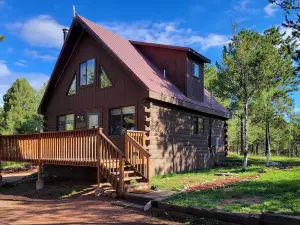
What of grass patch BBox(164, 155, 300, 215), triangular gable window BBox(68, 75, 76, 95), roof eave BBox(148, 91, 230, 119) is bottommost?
grass patch BBox(164, 155, 300, 215)

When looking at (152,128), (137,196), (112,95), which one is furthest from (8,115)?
(137,196)

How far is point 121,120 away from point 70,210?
573cm

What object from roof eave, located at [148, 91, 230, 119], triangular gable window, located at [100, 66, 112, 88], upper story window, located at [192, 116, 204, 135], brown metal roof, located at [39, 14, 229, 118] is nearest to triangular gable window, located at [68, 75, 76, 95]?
brown metal roof, located at [39, 14, 229, 118]

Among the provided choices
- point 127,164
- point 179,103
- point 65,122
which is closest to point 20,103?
point 65,122

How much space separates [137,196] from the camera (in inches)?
326

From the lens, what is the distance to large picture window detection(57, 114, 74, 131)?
50.2 feet

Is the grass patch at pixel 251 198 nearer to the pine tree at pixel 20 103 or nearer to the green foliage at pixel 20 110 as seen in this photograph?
the green foliage at pixel 20 110

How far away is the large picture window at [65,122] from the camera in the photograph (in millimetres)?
15312

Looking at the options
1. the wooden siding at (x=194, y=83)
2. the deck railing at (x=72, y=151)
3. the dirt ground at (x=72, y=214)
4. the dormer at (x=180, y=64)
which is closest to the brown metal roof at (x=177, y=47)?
the dormer at (x=180, y=64)

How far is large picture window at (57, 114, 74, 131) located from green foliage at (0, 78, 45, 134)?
13.1 m

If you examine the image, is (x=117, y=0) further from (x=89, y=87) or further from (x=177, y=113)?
(x=177, y=113)

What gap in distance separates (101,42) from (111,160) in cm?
555

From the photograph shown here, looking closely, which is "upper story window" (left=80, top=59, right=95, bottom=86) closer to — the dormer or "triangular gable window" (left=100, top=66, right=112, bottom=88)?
"triangular gable window" (left=100, top=66, right=112, bottom=88)

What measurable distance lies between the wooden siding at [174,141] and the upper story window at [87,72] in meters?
3.88
